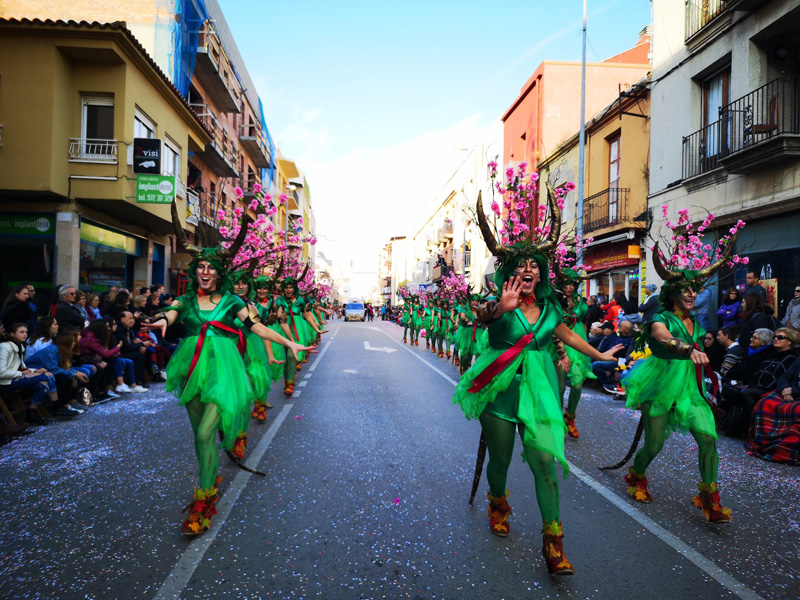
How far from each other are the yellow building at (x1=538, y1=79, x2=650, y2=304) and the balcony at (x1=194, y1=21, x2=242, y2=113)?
569 inches

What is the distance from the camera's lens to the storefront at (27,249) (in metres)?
15.1

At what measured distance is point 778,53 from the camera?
13250 mm

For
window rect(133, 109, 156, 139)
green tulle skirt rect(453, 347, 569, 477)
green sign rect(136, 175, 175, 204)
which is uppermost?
window rect(133, 109, 156, 139)

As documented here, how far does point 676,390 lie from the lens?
4750 millimetres

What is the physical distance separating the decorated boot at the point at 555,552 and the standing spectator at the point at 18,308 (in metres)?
9.62

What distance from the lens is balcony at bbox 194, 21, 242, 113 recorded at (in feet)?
77.2

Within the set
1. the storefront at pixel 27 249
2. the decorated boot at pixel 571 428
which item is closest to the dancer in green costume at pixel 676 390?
the decorated boot at pixel 571 428

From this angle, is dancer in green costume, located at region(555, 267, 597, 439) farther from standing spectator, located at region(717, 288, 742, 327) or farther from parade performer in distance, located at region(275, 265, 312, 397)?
standing spectator, located at region(717, 288, 742, 327)

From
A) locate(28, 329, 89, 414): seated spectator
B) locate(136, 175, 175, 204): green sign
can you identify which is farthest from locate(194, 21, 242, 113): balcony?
locate(28, 329, 89, 414): seated spectator

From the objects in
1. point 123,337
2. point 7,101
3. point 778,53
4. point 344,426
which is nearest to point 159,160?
point 7,101

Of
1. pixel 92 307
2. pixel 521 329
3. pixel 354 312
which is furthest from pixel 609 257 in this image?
pixel 354 312

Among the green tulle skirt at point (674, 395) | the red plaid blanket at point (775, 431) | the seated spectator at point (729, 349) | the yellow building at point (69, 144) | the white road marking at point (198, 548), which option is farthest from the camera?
the yellow building at point (69, 144)

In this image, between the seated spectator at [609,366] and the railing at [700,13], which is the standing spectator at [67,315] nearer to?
the seated spectator at [609,366]

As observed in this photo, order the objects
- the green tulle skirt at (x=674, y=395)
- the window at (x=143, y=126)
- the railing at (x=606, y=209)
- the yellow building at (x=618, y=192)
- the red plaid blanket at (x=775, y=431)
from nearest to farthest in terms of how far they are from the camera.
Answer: the green tulle skirt at (x=674, y=395)
the red plaid blanket at (x=775, y=431)
the window at (x=143, y=126)
the yellow building at (x=618, y=192)
the railing at (x=606, y=209)
